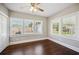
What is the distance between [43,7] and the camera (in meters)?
1.73

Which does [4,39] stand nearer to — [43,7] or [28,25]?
[28,25]

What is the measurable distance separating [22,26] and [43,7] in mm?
602

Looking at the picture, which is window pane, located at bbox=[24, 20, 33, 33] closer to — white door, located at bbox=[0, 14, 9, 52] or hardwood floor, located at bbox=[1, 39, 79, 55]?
hardwood floor, located at bbox=[1, 39, 79, 55]

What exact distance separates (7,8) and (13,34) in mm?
559

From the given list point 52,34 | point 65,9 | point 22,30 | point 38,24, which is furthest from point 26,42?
point 65,9

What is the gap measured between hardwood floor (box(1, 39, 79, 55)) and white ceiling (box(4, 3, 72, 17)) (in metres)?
0.63

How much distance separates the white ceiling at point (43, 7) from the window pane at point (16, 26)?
0.70 feet

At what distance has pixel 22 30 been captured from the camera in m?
1.82

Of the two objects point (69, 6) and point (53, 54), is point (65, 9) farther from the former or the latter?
point (53, 54)

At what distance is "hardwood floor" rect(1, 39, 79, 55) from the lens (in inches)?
67.7

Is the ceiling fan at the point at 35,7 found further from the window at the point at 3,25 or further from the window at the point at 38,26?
the window at the point at 3,25

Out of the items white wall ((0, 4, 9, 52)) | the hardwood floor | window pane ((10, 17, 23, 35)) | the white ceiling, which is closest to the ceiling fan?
the white ceiling

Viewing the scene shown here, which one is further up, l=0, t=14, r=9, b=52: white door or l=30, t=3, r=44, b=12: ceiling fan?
l=30, t=3, r=44, b=12: ceiling fan

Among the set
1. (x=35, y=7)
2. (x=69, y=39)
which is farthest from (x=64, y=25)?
(x=35, y=7)
